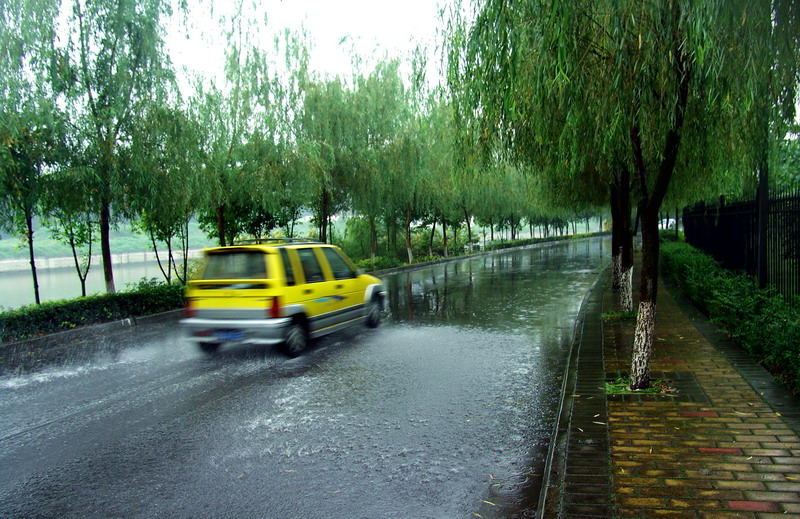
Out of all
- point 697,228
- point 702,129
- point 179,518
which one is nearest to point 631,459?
point 179,518

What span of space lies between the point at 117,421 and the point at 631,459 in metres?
4.88

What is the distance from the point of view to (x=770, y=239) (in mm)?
8648

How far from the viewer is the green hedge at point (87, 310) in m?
10.4

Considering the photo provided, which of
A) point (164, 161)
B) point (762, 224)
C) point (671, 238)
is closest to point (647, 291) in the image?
point (762, 224)

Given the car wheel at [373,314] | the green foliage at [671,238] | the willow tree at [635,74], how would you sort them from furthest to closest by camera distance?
the green foliage at [671,238] < the car wheel at [373,314] < the willow tree at [635,74]

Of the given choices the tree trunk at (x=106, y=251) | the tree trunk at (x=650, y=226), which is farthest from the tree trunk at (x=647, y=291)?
the tree trunk at (x=106, y=251)

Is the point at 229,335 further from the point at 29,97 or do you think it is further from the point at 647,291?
the point at 29,97

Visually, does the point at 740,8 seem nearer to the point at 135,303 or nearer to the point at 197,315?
the point at 197,315

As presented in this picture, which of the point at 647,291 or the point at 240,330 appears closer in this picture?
the point at 647,291

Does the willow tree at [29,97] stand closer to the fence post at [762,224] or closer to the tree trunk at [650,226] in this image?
the tree trunk at [650,226]

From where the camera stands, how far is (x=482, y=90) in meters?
6.15

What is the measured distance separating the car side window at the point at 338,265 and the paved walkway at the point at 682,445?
457 cm

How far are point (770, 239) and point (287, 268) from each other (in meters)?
7.65

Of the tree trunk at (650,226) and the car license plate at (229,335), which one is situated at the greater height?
the tree trunk at (650,226)
